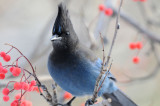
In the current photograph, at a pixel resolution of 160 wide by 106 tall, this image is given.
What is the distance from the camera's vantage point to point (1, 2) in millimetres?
4586

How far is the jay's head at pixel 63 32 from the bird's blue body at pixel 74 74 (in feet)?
0.36

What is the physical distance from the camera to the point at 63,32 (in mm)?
1827

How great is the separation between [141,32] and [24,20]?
2341 millimetres

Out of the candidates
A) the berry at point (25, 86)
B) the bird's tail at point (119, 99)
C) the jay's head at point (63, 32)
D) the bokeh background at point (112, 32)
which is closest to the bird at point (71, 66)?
the jay's head at point (63, 32)

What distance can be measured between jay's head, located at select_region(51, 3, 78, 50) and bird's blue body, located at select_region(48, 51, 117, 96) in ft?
0.36

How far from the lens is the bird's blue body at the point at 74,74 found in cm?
202

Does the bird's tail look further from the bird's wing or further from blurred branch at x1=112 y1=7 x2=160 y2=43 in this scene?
blurred branch at x1=112 y1=7 x2=160 y2=43

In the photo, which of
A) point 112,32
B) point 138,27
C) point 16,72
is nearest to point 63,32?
point 16,72

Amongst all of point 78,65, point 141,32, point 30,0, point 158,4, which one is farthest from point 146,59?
point 78,65

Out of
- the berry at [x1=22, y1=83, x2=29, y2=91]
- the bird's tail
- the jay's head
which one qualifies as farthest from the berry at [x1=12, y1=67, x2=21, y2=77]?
the bird's tail

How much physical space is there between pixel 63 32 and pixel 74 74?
1.28 feet

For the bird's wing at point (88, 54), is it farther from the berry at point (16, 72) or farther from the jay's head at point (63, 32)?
the berry at point (16, 72)

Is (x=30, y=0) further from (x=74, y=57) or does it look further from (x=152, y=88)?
(x=74, y=57)

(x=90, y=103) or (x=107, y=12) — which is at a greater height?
(x=107, y=12)
